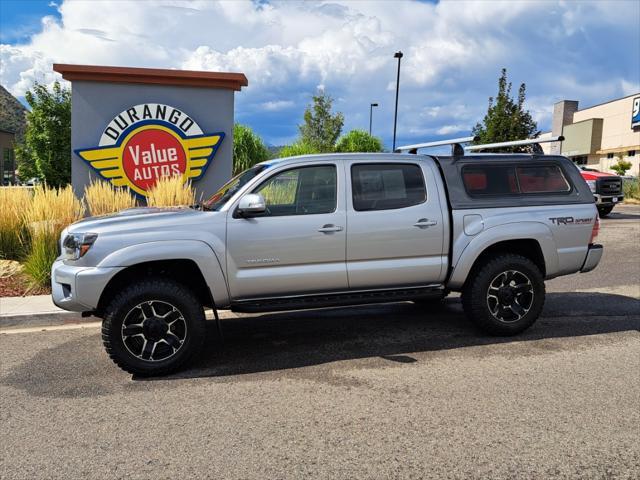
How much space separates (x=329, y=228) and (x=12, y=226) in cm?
659

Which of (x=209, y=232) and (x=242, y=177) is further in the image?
(x=242, y=177)

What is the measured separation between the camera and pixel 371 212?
16.9ft

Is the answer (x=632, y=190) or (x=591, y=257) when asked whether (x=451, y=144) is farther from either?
(x=632, y=190)

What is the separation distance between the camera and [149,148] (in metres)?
11.1

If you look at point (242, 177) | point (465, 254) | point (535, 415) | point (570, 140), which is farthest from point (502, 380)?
point (570, 140)

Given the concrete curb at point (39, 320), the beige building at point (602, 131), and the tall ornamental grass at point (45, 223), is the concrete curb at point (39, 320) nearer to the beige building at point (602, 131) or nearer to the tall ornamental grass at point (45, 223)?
Result: the tall ornamental grass at point (45, 223)

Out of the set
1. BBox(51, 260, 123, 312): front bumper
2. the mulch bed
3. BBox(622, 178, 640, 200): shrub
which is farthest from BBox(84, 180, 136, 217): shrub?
BBox(622, 178, 640, 200): shrub

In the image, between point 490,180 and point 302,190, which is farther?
point 490,180

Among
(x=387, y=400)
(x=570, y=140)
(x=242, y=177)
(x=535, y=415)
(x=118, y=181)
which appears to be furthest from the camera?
(x=570, y=140)

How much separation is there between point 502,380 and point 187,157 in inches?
341

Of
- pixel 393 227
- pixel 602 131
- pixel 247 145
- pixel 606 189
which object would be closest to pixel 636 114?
pixel 602 131

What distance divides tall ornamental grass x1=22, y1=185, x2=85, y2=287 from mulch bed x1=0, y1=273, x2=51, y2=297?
4.5 inches

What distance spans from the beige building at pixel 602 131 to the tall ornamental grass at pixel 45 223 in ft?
149

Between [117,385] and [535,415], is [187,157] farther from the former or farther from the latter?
[535,415]
